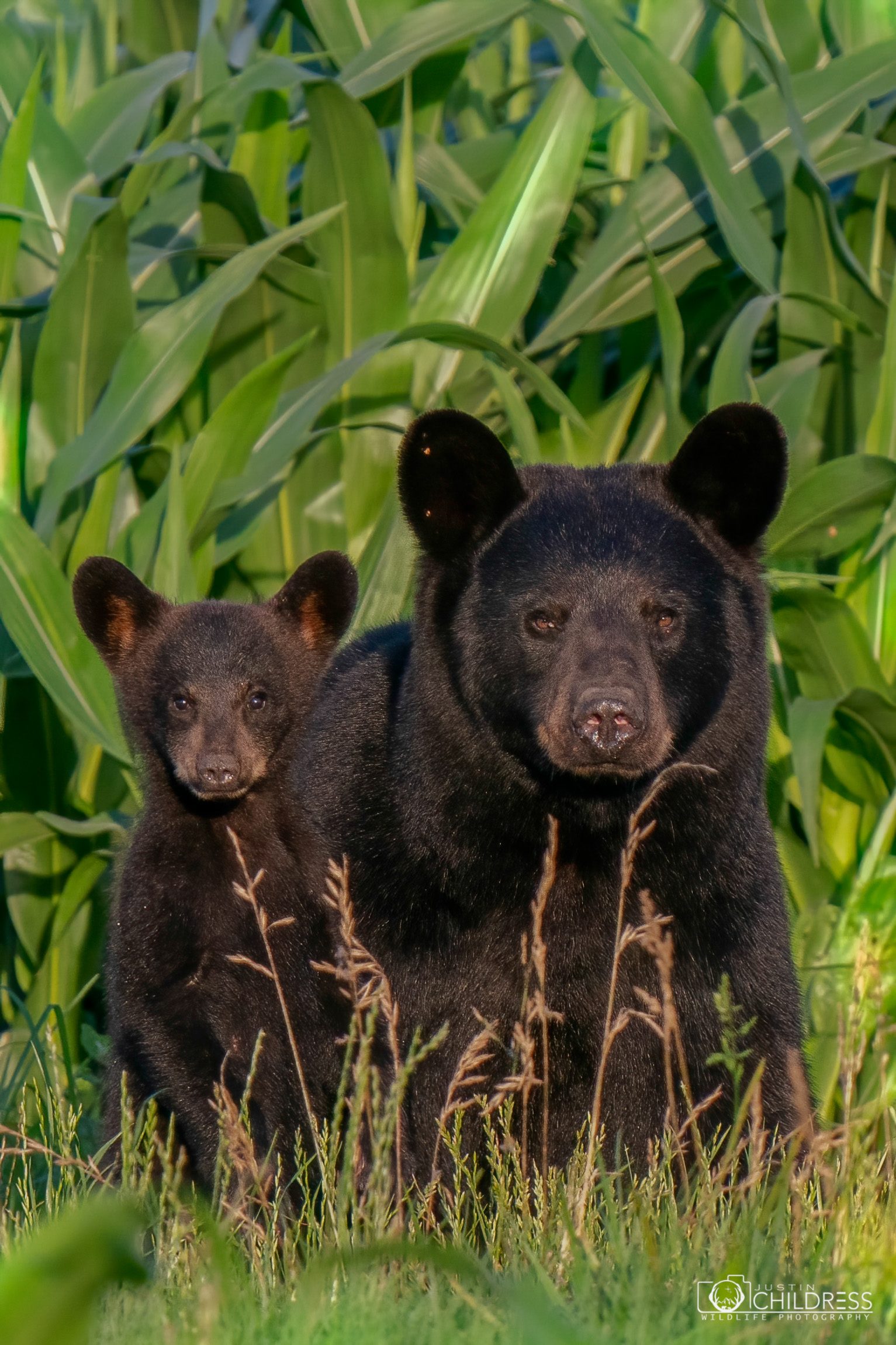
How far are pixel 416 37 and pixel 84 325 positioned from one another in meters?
1.40

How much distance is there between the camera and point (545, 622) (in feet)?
11.8

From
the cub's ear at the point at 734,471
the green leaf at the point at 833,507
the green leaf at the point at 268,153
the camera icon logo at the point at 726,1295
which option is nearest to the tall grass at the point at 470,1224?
the camera icon logo at the point at 726,1295

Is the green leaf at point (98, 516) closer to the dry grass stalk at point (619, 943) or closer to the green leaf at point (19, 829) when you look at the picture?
the green leaf at point (19, 829)

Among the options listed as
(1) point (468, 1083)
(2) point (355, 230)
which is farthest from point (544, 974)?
(2) point (355, 230)

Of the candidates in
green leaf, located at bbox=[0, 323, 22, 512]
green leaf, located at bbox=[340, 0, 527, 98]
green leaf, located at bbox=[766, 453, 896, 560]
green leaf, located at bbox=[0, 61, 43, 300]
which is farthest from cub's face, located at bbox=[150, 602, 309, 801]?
green leaf, located at bbox=[340, 0, 527, 98]

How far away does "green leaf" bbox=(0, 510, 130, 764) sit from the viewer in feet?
16.2

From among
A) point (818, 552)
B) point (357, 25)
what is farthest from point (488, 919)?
point (357, 25)

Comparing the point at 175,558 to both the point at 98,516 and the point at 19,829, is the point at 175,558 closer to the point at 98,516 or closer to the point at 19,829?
the point at 98,516

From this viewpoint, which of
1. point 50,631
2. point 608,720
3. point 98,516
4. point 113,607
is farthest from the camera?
point 98,516

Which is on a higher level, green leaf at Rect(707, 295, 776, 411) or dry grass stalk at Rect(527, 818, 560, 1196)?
green leaf at Rect(707, 295, 776, 411)

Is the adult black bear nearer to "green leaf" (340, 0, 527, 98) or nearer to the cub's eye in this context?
the cub's eye

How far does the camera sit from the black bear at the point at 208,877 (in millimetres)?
3934

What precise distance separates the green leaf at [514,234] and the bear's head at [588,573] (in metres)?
1.82

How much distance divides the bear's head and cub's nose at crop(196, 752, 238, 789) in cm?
58
